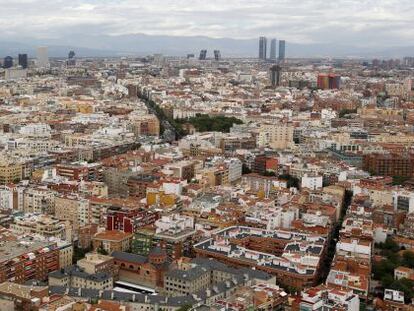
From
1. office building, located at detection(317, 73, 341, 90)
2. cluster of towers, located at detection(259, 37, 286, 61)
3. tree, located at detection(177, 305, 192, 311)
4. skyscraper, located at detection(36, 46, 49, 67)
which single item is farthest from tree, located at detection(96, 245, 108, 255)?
cluster of towers, located at detection(259, 37, 286, 61)

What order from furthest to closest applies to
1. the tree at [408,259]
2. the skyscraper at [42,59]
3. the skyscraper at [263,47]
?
the skyscraper at [263,47]
the skyscraper at [42,59]
the tree at [408,259]

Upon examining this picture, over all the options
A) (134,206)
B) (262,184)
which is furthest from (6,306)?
(262,184)

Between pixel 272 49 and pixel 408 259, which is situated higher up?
pixel 272 49

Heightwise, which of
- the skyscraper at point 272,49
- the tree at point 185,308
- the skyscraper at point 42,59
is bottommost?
the tree at point 185,308

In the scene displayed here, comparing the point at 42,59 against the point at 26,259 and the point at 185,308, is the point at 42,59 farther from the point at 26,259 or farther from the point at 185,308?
the point at 185,308

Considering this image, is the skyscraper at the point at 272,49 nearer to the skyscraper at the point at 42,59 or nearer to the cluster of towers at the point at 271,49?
the cluster of towers at the point at 271,49

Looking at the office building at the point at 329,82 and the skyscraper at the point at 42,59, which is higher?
the skyscraper at the point at 42,59

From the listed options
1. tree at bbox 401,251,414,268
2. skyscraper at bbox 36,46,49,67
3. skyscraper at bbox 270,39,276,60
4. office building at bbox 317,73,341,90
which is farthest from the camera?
skyscraper at bbox 270,39,276,60

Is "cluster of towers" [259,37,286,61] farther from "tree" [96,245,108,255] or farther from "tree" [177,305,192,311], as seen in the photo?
"tree" [177,305,192,311]

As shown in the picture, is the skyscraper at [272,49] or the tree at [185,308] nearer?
the tree at [185,308]

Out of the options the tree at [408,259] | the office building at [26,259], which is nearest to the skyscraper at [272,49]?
the tree at [408,259]

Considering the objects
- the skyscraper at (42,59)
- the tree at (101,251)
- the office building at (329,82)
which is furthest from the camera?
the skyscraper at (42,59)

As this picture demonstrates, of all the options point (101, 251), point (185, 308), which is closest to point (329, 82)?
point (101, 251)
